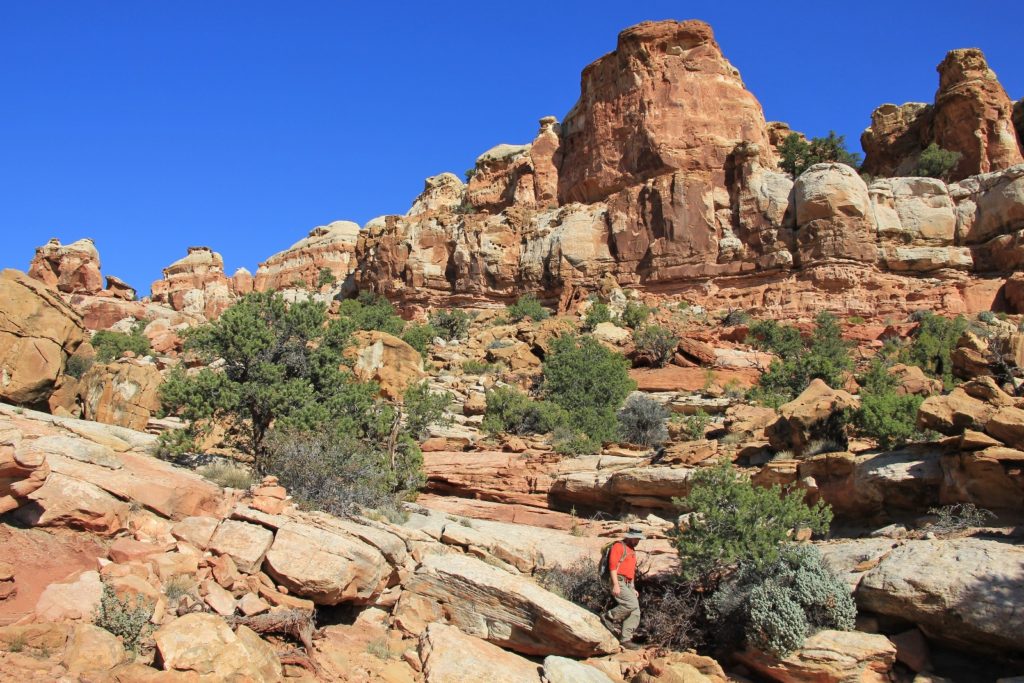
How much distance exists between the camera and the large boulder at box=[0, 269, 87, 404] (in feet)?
38.7

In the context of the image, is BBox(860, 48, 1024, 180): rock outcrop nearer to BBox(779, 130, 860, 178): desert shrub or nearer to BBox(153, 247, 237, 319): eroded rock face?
BBox(779, 130, 860, 178): desert shrub

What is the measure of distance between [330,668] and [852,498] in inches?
282

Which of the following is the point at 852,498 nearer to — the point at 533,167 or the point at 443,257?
the point at 443,257

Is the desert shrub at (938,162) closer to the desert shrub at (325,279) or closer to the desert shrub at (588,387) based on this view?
the desert shrub at (588,387)

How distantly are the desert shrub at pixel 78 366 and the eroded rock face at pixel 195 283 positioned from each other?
123 feet

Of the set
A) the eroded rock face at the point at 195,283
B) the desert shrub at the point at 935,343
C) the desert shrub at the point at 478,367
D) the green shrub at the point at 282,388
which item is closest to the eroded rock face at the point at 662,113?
the desert shrub at the point at 935,343

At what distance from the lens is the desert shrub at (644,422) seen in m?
16.7

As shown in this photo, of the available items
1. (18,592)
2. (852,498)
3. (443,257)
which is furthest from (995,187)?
(18,592)

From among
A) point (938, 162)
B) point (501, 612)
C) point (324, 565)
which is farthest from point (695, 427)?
point (938, 162)

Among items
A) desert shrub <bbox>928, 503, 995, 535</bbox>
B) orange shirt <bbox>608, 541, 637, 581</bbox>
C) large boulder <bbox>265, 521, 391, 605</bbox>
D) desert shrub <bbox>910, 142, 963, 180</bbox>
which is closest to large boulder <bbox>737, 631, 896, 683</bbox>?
orange shirt <bbox>608, 541, 637, 581</bbox>

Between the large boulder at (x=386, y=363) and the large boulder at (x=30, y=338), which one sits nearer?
the large boulder at (x=30, y=338)

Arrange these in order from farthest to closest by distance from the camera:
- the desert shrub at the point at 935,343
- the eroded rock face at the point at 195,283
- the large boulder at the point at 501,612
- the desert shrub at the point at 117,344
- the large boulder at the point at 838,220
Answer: the eroded rock face at the point at 195,283 < the large boulder at the point at 838,220 < the desert shrub at the point at 117,344 < the desert shrub at the point at 935,343 < the large boulder at the point at 501,612

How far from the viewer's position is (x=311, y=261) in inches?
2482

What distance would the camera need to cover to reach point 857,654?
6906mm
